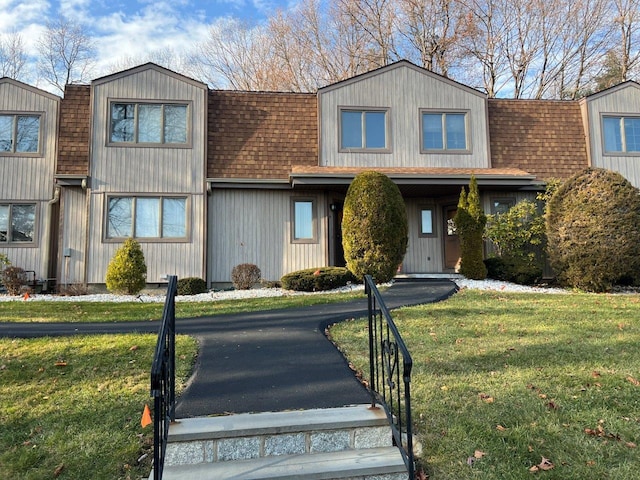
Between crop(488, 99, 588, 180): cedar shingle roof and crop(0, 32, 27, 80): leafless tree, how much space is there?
86.3 ft

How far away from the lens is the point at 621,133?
515 inches

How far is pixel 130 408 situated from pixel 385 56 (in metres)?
23.4

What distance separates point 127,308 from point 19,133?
7001 millimetres

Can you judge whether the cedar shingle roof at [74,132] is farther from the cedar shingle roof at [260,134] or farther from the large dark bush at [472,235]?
the large dark bush at [472,235]

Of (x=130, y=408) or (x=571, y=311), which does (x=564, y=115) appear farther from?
(x=130, y=408)

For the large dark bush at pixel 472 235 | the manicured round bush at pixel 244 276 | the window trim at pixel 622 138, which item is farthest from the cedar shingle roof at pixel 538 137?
the manicured round bush at pixel 244 276

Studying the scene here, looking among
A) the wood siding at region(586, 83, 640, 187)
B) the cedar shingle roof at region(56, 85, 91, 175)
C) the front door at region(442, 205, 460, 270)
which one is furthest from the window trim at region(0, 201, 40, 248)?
the wood siding at region(586, 83, 640, 187)

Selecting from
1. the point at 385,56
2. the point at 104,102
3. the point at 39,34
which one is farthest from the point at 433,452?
the point at 39,34

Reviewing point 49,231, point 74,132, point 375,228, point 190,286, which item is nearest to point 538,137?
point 375,228

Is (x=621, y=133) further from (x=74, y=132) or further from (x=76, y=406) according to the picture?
(x=74, y=132)

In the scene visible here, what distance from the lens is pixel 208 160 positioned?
11.6 m

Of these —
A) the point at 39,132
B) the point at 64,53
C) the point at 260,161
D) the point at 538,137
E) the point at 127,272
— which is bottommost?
the point at 127,272

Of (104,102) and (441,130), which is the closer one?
(104,102)

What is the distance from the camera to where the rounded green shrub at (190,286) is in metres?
10.5
